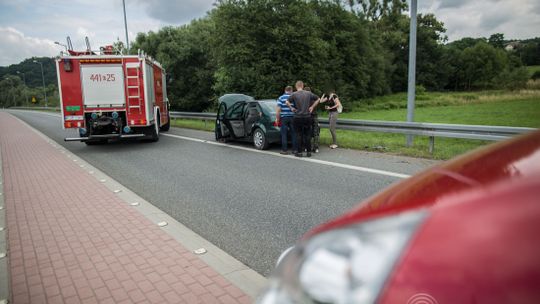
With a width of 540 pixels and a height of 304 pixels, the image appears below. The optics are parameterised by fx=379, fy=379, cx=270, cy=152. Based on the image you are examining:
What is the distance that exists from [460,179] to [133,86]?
12.5 metres

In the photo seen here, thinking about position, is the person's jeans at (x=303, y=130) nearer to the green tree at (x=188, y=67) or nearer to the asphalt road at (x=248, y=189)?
the asphalt road at (x=248, y=189)

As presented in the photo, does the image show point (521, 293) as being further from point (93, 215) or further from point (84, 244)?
point (93, 215)

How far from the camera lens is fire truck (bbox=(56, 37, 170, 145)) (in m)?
12.0

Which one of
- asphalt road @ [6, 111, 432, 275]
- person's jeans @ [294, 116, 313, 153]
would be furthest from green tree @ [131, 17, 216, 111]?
person's jeans @ [294, 116, 313, 153]

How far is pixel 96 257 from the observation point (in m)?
3.95

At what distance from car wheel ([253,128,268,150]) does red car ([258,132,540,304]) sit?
991 centimetres

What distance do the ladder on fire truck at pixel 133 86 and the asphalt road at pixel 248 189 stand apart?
184 cm

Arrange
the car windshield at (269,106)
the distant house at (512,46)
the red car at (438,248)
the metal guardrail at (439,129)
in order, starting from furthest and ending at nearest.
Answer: the distant house at (512,46), the car windshield at (269,106), the metal guardrail at (439,129), the red car at (438,248)

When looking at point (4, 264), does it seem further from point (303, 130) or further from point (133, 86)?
point (133, 86)

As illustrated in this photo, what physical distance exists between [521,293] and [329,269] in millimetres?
410

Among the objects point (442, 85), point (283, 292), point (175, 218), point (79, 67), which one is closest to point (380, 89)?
point (442, 85)

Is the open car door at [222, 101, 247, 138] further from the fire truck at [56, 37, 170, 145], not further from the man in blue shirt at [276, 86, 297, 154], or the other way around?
the fire truck at [56, 37, 170, 145]

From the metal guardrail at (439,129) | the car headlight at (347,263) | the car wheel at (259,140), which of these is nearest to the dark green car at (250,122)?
the car wheel at (259,140)

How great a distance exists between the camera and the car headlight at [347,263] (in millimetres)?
867
